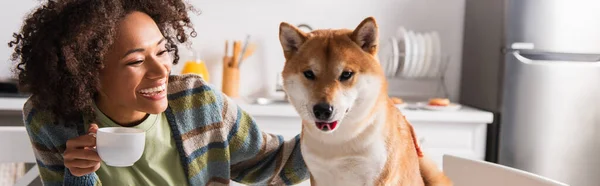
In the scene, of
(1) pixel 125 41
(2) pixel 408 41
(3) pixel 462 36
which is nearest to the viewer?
(1) pixel 125 41

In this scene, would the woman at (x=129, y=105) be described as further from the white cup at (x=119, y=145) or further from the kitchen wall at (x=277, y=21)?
→ the kitchen wall at (x=277, y=21)

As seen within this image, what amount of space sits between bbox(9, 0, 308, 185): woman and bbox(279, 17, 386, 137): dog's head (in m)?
0.22

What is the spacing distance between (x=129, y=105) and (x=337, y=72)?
0.36 m

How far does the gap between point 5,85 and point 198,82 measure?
148 centimetres

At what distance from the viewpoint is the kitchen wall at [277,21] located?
9.23ft

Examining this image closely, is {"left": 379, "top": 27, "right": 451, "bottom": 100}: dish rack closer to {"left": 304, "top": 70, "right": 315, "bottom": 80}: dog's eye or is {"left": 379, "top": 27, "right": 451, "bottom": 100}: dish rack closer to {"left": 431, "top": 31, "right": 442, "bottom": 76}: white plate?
{"left": 431, "top": 31, "right": 442, "bottom": 76}: white plate

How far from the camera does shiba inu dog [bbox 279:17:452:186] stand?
98 centimetres

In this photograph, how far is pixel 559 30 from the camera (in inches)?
96.3

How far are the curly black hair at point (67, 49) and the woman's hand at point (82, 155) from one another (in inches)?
4.0

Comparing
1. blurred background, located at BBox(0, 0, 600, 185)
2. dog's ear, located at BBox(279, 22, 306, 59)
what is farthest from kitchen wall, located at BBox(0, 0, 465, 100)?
dog's ear, located at BBox(279, 22, 306, 59)

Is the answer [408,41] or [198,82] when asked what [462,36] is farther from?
[198,82]

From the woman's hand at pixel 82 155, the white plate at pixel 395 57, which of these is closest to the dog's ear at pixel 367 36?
the woman's hand at pixel 82 155

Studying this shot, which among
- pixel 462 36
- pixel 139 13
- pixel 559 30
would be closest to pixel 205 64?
pixel 462 36

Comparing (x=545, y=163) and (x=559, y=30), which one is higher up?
(x=559, y=30)
